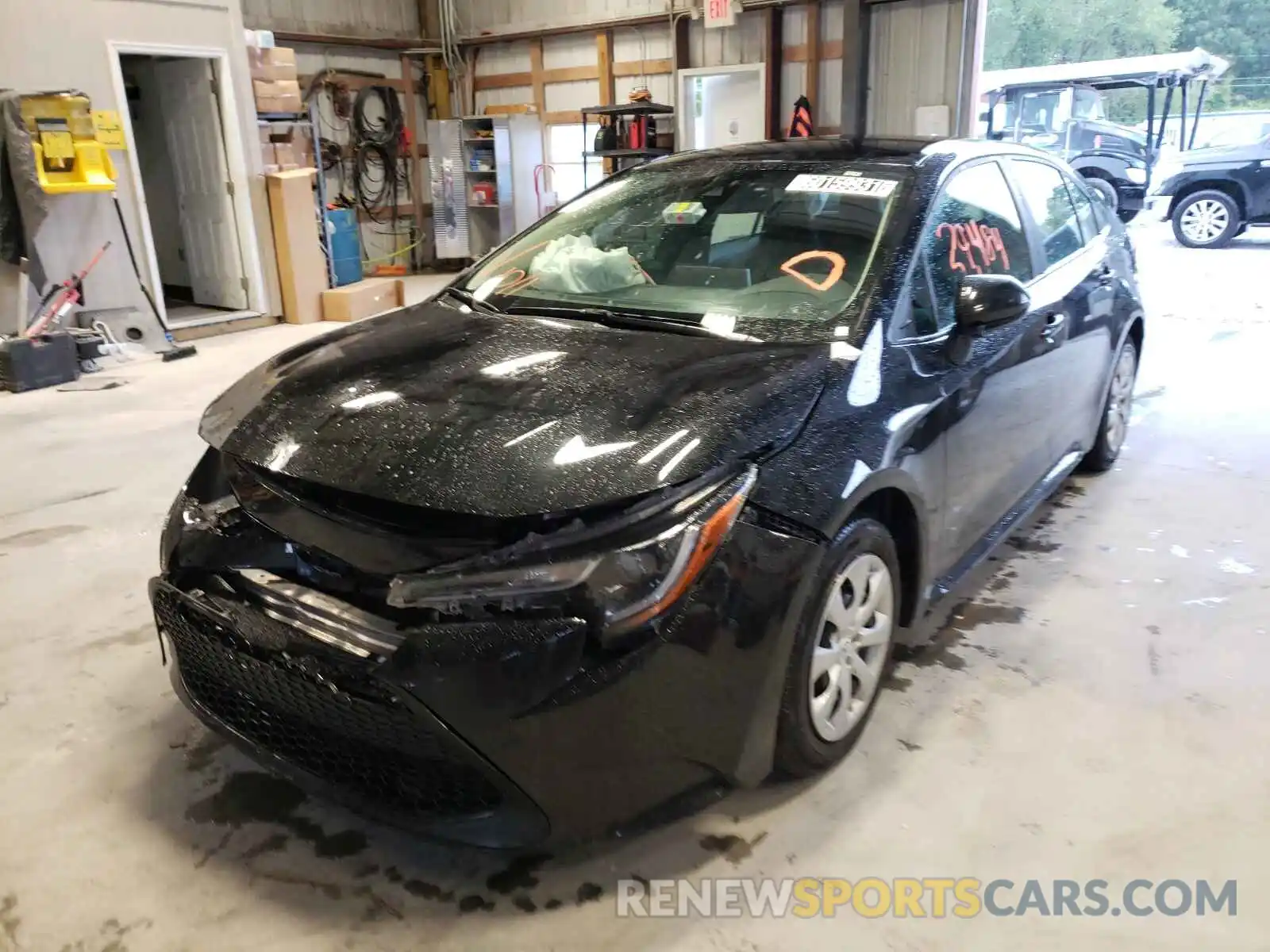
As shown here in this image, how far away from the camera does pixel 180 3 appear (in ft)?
22.6

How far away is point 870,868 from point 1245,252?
10.2 m

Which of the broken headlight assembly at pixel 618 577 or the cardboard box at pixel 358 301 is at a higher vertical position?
the broken headlight assembly at pixel 618 577

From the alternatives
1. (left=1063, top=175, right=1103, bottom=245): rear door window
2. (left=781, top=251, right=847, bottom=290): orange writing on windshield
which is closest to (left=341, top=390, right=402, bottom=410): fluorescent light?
(left=781, top=251, right=847, bottom=290): orange writing on windshield

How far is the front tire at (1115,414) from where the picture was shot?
3.53 m

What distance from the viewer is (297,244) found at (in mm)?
7711

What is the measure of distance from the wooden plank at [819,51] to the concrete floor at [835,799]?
267 inches

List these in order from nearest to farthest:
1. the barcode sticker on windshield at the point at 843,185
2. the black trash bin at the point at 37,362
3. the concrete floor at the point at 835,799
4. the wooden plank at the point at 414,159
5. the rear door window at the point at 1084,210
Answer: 1. the concrete floor at the point at 835,799
2. the barcode sticker on windshield at the point at 843,185
3. the rear door window at the point at 1084,210
4. the black trash bin at the point at 37,362
5. the wooden plank at the point at 414,159

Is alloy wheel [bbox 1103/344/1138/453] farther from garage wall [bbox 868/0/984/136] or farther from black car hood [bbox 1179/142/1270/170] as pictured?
black car hood [bbox 1179/142/1270/170]

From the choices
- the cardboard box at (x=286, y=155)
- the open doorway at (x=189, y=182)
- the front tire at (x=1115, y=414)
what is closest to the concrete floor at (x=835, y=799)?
the front tire at (x=1115, y=414)

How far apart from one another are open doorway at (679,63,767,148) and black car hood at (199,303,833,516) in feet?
25.8

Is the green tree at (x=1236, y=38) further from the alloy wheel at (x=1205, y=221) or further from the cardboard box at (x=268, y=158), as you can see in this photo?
the cardboard box at (x=268, y=158)

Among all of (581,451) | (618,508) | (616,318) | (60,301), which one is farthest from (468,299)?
(60,301)

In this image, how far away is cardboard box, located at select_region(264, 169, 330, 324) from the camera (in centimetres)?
762

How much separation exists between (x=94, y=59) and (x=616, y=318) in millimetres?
6207
